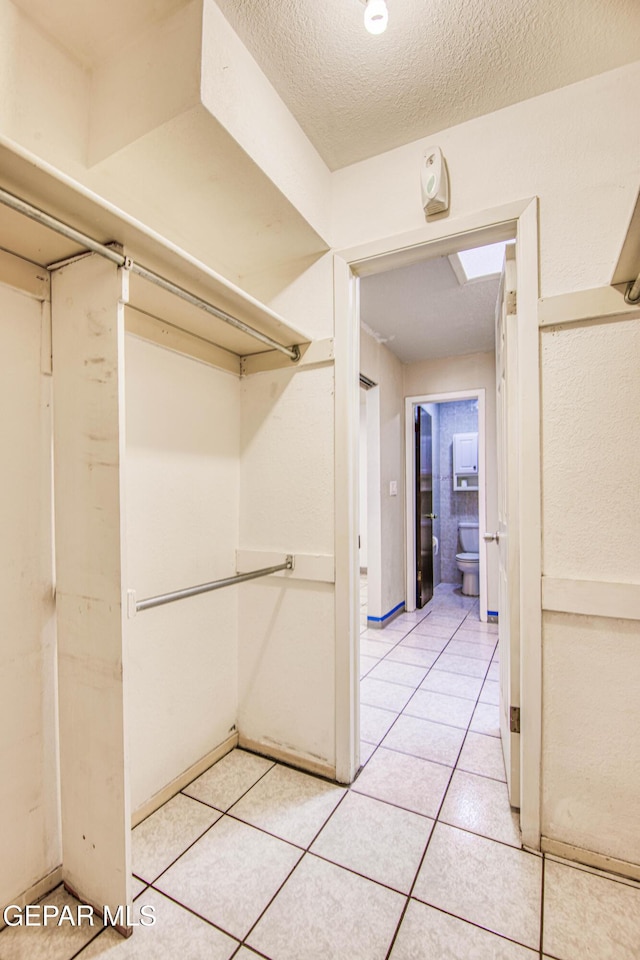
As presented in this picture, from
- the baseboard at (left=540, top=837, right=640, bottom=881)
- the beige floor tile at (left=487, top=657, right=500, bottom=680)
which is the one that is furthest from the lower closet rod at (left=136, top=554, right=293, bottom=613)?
the beige floor tile at (left=487, top=657, right=500, bottom=680)

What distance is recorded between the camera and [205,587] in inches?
59.4

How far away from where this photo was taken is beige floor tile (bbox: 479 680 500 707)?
95.4 inches

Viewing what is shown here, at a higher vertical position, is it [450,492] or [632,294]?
[632,294]

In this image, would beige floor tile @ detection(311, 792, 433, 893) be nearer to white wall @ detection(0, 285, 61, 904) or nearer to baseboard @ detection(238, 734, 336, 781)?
baseboard @ detection(238, 734, 336, 781)

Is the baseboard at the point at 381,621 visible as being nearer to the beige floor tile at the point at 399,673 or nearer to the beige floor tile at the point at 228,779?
the beige floor tile at the point at 399,673

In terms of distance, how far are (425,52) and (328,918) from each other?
2598 millimetres

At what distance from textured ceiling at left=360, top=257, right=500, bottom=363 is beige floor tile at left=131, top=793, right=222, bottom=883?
2801mm

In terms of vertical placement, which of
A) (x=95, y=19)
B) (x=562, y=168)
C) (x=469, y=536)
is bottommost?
(x=469, y=536)

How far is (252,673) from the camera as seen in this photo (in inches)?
78.4

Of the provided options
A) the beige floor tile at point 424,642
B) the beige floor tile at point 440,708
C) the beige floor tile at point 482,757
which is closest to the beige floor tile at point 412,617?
the beige floor tile at point 424,642

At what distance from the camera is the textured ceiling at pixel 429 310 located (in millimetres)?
2707

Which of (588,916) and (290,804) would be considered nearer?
(588,916)

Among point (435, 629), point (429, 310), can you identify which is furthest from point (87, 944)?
point (429, 310)

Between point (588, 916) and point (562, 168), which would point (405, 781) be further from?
point (562, 168)
